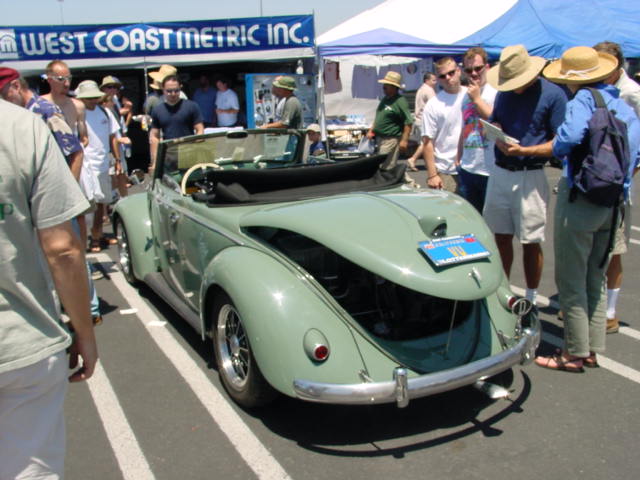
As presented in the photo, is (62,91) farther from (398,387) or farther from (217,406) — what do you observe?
(398,387)

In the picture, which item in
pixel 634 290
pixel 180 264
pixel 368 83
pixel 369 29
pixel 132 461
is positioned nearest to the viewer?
pixel 132 461

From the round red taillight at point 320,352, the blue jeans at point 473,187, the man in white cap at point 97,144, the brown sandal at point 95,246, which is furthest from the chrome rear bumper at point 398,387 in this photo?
the brown sandal at point 95,246

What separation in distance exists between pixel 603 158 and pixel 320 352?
188 centimetres

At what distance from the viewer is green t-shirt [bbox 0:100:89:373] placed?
5.68 ft

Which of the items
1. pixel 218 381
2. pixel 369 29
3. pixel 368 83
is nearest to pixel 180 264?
pixel 218 381

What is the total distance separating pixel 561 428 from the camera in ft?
10.5

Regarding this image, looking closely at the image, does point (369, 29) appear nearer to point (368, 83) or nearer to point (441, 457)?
point (368, 83)

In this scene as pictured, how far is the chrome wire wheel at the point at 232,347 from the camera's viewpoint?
3.42m

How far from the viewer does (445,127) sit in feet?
18.6

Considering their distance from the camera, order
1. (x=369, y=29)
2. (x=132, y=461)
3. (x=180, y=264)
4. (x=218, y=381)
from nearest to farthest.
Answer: (x=132, y=461), (x=218, y=381), (x=180, y=264), (x=369, y=29)

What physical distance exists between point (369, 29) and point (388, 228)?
36.4ft

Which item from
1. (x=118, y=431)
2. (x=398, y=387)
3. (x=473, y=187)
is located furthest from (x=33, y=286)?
(x=473, y=187)

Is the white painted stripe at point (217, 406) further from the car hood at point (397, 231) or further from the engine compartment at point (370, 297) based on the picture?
the car hood at point (397, 231)

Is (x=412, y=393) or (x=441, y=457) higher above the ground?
(x=412, y=393)
